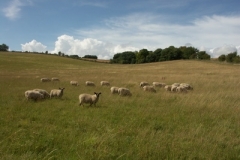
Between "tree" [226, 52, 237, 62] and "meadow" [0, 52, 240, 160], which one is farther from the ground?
"tree" [226, 52, 237, 62]

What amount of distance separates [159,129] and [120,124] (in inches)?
65.3

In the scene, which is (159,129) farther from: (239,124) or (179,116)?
(239,124)

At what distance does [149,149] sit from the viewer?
21.8 feet

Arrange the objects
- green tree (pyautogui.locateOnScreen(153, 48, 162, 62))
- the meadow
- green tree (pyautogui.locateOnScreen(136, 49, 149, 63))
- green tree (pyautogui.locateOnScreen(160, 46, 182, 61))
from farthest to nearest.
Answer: green tree (pyautogui.locateOnScreen(136, 49, 149, 63)), green tree (pyautogui.locateOnScreen(153, 48, 162, 62)), green tree (pyautogui.locateOnScreen(160, 46, 182, 61)), the meadow

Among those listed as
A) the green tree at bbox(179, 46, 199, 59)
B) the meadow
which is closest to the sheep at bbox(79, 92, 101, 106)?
the meadow

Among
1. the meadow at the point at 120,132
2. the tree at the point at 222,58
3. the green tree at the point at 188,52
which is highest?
the green tree at the point at 188,52

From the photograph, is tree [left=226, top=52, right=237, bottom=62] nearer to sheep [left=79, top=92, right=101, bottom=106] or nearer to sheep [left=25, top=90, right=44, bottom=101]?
sheep [left=79, top=92, right=101, bottom=106]

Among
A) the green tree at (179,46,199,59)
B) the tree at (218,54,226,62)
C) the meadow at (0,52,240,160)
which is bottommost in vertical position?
the meadow at (0,52,240,160)

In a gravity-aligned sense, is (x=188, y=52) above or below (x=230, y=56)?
above

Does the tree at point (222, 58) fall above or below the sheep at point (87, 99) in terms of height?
above

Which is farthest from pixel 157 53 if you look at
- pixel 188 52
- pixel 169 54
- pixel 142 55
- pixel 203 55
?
pixel 203 55

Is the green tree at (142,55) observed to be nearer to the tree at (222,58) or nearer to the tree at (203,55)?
the tree at (203,55)

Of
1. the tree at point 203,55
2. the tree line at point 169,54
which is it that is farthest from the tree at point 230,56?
the tree line at point 169,54

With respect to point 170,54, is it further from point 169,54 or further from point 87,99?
point 87,99
